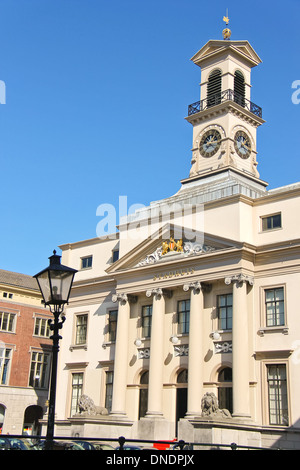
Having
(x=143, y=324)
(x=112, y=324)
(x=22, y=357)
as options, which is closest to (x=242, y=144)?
(x=143, y=324)

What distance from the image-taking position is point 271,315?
109ft

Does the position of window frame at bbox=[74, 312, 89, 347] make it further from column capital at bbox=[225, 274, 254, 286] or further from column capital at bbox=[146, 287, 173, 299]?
column capital at bbox=[225, 274, 254, 286]

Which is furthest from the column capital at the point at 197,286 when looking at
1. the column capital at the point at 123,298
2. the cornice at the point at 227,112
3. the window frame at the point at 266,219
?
the cornice at the point at 227,112

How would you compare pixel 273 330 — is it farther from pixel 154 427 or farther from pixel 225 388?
pixel 154 427

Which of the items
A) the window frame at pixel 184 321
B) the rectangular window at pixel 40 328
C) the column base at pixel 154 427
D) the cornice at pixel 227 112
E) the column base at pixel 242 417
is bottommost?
the column base at pixel 154 427

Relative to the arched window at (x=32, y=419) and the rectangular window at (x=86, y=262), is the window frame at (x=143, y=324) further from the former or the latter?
the arched window at (x=32, y=419)

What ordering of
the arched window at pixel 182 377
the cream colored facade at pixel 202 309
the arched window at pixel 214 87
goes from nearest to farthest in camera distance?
the cream colored facade at pixel 202 309 → the arched window at pixel 182 377 → the arched window at pixel 214 87

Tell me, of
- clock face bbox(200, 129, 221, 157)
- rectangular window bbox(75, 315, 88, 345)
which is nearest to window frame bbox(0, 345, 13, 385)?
rectangular window bbox(75, 315, 88, 345)

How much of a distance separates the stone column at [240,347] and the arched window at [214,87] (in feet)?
58.4

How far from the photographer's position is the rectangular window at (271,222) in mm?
34688

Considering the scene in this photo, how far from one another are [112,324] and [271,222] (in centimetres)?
1408
